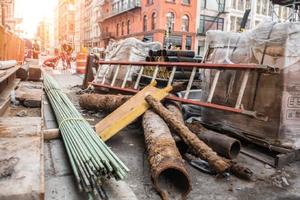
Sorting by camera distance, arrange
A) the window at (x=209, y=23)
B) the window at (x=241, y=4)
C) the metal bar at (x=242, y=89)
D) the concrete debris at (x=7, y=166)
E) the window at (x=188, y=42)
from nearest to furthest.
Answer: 1. the concrete debris at (x=7, y=166)
2. the metal bar at (x=242, y=89)
3. the window at (x=188, y=42)
4. the window at (x=209, y=23)
5. the window at (x=241, y=4)

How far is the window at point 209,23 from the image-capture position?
37.6 meters

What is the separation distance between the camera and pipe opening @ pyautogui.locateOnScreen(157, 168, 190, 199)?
10.7 feet

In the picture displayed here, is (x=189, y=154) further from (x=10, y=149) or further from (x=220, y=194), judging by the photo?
(x=10, y=149)

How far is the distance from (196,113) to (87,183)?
14.5 feet

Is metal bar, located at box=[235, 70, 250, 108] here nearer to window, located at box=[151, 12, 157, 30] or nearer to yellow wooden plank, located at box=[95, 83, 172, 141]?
yellow wooden plank, located at box=[95, 83, 172, 141]

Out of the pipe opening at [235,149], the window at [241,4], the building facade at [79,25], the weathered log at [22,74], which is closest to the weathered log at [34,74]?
the weathered log at [22,74]

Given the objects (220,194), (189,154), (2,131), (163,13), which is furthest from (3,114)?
(163,13)

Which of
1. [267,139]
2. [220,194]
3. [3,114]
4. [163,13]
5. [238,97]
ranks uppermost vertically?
[163,13]

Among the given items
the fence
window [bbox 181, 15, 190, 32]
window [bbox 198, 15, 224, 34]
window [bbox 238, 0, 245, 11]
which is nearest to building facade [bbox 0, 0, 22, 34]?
the fence

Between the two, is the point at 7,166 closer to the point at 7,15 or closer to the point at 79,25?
the point at 7,15

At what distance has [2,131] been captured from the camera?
3.22 meters

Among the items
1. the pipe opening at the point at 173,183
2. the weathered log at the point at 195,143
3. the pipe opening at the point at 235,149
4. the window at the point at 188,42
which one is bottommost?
the pipe opening at the point at 173,183

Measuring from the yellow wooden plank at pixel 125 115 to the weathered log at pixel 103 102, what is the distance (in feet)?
2.37

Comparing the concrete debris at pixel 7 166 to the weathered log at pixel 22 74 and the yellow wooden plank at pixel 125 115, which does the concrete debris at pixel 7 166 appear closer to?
the yellow wooden plank at pixel 125 115
